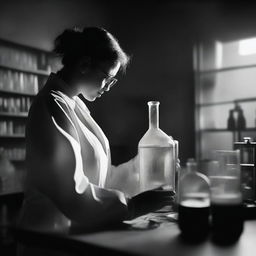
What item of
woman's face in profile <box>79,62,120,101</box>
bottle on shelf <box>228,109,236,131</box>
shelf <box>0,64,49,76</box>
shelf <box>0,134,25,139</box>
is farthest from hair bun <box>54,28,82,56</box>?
bottle on shelf <box>228,109,236,131</box>

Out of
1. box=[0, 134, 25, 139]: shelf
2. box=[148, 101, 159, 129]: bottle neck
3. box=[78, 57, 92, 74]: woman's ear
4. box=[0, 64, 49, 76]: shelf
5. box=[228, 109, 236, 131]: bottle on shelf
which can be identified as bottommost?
box=[0, 134, 25, 139]: shelf

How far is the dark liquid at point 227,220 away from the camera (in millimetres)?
848

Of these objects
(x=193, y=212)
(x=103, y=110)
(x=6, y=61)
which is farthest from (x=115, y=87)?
(x=193, y=212)

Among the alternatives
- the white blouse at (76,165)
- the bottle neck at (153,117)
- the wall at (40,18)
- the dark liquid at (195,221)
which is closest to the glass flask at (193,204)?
the dark liquid at (195,221)

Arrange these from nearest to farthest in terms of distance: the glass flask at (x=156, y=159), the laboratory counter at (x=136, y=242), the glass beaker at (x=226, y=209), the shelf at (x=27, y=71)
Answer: the laboratory counter at (x=136, y=242), the glass beaker at (x=226, y=209), the glass flask at (x=156, y=159), the shelf at (x=27, y=71)

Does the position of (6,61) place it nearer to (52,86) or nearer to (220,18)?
(220,18)

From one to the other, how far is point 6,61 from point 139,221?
3323mm

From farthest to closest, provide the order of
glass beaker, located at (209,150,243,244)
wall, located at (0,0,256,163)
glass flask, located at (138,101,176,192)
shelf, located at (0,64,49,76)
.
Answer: wall, located at (0,0,256,163) < shelf, located at (0,64,49,76) < glass flask, located at (138,101,176,192) < glass beaker, located at (209,150,243,244)

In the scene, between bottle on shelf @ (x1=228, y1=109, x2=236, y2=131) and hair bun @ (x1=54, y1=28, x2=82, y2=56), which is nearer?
hair bun @ (x1=54, y1=28, x2=82, y2=56)

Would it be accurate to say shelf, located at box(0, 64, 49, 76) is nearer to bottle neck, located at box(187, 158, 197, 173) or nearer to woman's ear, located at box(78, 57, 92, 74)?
woman's ear, located at box(78, 57, 92, 74)

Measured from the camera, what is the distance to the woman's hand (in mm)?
911

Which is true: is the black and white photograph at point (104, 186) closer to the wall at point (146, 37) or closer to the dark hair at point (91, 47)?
the dark hair at point (91, 47)

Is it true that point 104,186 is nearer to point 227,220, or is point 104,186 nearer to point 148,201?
point 148,201

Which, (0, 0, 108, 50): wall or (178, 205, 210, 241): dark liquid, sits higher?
(0, 0, 108, 50): wall
